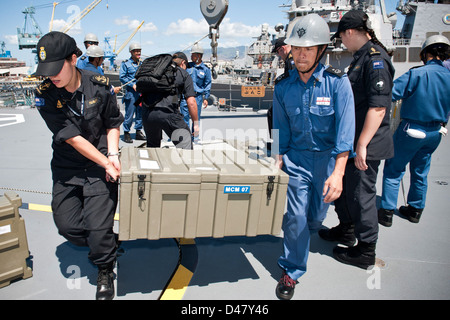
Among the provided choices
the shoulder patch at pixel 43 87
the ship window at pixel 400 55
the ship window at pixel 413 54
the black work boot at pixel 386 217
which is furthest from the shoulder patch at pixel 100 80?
the ship window at pixel 413 54

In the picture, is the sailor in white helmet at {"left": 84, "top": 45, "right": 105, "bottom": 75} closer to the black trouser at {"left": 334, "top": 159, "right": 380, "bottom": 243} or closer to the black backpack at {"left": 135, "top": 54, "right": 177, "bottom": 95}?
the black backpack at {"left": 135, "top": 54, "right": 177, "bottom": 95}

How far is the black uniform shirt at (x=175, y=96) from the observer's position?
12.2 ft

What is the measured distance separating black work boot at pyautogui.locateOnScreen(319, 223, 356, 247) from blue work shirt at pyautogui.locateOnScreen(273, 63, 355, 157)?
1079 mm

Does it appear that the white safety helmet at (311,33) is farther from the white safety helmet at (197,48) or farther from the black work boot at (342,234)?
the white safety helmet at (197,48)

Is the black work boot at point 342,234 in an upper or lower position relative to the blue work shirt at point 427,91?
lower

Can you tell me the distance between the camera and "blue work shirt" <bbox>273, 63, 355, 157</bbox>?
2.15 metres

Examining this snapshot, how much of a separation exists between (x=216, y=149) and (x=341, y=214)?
4.65 feet

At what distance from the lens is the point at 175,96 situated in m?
3.77

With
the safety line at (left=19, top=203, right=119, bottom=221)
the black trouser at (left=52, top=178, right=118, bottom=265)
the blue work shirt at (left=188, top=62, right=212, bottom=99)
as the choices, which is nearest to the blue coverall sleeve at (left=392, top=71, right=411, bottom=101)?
the black trouser at (left=52, top=178, right=118, bottom=265)

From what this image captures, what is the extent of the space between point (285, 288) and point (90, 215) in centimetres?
152

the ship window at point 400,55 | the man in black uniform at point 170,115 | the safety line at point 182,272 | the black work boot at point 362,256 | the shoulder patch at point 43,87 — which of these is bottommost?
the safety line at point 182,272

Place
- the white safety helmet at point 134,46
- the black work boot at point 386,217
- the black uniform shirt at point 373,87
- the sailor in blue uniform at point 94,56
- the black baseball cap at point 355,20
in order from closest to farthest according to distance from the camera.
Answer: the black uniform shirt at point 373,87
the black baseball cap at point 355,20
the black work boot at point 386,217
the sailor in blue uniform at point 94,56
the white safety helmet at point 134,46

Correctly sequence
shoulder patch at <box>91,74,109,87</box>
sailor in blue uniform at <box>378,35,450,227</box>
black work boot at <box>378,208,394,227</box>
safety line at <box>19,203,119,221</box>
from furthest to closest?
safety line at <box>19,203,119,221</box> < black work boot at <box>378,208,394,227</box> < sailor in blue uniform at <box>378,35,450,227</box> < shoulder patch at <box>91,74,109,87</box>

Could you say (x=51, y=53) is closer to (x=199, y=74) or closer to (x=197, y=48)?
(x=199, y=74)
